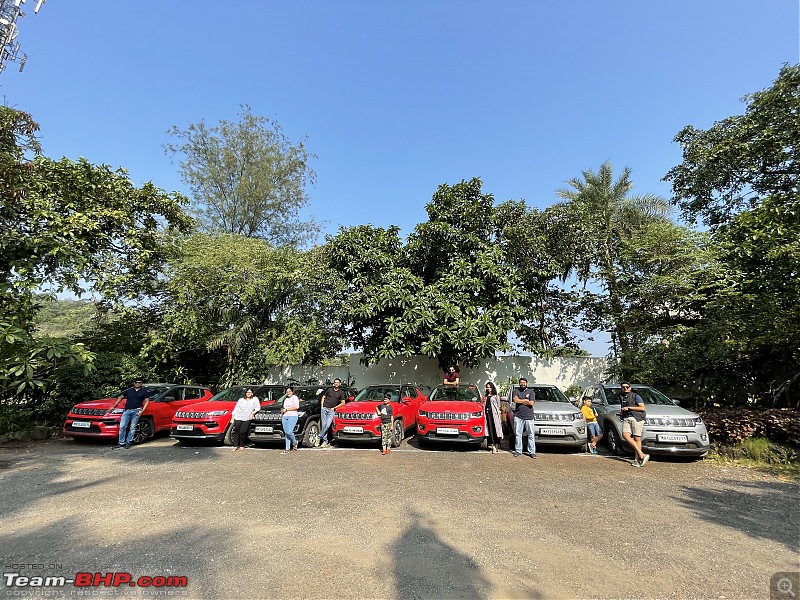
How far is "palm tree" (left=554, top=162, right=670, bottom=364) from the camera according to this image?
47.8 ft

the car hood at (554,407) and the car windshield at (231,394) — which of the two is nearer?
the car hood at (554,407)

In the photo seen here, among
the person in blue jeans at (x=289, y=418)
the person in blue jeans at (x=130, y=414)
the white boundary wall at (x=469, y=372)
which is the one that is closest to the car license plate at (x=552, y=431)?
the person in blue jeans at (x=289, y=418)

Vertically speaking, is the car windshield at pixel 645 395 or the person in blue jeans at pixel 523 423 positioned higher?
the car windshield at pixel 645 395

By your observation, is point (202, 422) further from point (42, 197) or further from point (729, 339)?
point (729, 339)

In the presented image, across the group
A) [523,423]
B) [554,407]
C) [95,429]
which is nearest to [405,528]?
[523,423]

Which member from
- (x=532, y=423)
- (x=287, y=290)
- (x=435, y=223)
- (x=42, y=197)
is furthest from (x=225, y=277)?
(x=532, y=423)

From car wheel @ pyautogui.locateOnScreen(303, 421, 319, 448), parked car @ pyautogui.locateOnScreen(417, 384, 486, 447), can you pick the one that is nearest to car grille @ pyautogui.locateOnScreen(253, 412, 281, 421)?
car wheel @ pyautogui.locateOnScreen(303, 421, 319, 448)

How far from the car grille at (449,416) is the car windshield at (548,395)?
6.79ft

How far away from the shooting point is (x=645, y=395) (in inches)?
371

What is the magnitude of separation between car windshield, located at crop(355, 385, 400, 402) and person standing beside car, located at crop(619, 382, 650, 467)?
208 inches

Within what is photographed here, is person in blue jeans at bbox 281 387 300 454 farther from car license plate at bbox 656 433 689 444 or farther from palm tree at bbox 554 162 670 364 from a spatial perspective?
palm tree at bbox 554 162 670 364

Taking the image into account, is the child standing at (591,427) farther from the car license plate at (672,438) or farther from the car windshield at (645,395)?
the car license plate at (672,438)

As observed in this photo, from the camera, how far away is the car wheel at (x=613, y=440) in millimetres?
8760

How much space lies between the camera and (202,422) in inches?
380
